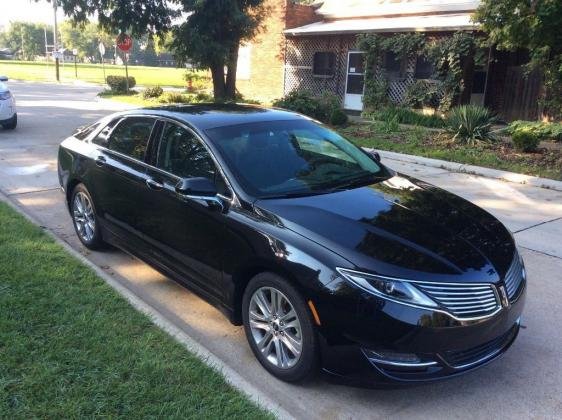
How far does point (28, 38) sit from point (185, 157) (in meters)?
137

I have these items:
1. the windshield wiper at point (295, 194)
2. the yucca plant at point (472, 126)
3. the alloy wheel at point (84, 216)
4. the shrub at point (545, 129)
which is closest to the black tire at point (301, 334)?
the windshield wiper at point (295, 194)

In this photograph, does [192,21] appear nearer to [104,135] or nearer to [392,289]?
[104,135]

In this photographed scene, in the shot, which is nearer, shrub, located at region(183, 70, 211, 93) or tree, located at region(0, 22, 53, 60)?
shrub, located at region(183, 70, 211, 93)

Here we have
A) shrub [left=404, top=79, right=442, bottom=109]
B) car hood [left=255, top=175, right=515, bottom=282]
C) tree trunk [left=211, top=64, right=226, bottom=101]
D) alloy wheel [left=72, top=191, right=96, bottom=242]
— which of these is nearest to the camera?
car hood [left=255, top=175, right=515, bottom=282]

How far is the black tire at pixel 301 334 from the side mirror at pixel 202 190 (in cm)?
61

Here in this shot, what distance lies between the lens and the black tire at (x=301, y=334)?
307 centimetres

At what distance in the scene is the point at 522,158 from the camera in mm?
10477

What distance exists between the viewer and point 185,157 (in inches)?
164

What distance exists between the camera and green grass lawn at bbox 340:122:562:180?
9844mm

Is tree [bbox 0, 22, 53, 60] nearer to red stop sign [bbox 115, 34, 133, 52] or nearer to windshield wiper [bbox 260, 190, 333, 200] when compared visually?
red stop sign [bbox 115, 34, 133, 52]

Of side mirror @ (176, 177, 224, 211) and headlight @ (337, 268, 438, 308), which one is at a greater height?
side mirror @ (176, 177, 224, 211)

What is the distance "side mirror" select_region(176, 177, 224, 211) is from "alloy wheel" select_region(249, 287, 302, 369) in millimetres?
697

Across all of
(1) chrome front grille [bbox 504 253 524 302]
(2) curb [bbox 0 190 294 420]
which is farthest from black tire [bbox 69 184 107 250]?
(1) chrome front grille [bbox 504 253 524 302]

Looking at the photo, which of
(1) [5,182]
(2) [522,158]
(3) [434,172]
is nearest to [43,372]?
(1) [5,182]
